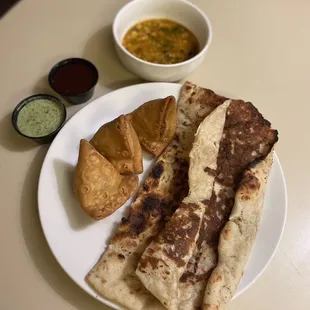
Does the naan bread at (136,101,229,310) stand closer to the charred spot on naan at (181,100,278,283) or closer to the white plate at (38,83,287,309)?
the charred spot on naan at (181,100,278,283)

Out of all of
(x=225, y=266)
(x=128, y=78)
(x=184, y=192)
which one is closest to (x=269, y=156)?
(x=184, y=192)

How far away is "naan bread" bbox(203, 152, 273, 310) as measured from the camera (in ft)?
4.58

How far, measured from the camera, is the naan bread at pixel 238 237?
1396 mm

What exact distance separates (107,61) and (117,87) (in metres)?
0.20

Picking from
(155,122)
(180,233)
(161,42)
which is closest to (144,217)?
(180,233)

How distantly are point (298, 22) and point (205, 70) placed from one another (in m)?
0.80

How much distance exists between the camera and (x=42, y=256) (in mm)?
1606

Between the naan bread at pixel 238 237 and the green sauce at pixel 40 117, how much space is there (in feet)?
3.06

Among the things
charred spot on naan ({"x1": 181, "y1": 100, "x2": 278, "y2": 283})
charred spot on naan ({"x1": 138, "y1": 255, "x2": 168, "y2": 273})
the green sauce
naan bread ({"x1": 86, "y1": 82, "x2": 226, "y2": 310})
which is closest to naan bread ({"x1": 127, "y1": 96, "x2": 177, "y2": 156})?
naan bread ({"x1": 86, "y1": 82, "x2": 226, "y2": 310})

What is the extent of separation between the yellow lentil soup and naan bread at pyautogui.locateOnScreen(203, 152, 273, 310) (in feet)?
2.47

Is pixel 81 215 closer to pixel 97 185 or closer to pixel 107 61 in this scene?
pixel 97 185

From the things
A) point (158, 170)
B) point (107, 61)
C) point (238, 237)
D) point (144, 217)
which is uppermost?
point (107, 61)

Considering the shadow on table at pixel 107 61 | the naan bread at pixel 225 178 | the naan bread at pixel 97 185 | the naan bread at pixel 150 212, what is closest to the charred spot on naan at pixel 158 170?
the naan bread at pixel 150 212

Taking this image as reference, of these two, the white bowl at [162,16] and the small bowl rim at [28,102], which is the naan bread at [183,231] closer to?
the white bowl at [162,16]
